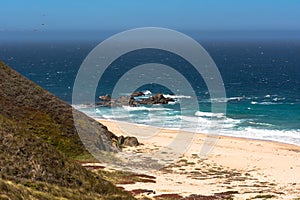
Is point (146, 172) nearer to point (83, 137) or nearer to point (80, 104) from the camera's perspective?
point (83, 137)

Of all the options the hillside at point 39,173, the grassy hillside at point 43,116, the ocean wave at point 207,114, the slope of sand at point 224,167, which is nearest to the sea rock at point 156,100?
the ocean wave at point 207,114

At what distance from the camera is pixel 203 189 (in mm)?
33000

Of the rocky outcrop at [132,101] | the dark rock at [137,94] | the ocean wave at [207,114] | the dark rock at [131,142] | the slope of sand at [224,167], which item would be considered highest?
the dark rock at [137,94]

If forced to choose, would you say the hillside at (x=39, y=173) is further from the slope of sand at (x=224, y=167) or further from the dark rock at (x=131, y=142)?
the dark rock at (x=131, y=142)

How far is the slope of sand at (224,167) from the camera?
1303 inches

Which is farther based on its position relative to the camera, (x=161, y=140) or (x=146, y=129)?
(x=146, y=129)

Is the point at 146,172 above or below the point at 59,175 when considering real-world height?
below

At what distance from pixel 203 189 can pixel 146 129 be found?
3260 cm

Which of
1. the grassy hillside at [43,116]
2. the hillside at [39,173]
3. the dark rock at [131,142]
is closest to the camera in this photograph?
the hillside at [39,173]

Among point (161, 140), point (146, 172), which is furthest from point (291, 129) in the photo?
point (146, 172)

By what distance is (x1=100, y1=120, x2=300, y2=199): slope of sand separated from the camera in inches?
1303

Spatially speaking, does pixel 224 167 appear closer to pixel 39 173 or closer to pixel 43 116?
pixel 43 116

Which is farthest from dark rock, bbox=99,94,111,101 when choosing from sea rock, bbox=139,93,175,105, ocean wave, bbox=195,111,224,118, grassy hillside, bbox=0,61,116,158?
grassy hillside, bbox=0,61,116,158

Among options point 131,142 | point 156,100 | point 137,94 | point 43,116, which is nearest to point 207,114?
point 156,100
